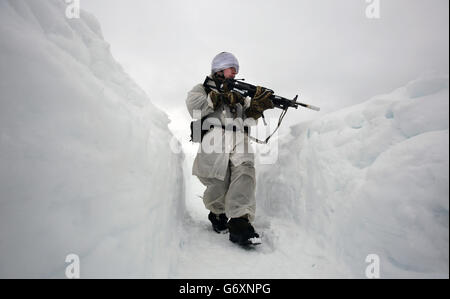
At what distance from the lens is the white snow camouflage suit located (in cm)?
251

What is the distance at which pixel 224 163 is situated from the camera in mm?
2625

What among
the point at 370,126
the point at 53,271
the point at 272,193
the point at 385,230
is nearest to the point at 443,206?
the point at 385,230

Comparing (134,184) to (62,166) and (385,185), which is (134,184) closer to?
(62,166)

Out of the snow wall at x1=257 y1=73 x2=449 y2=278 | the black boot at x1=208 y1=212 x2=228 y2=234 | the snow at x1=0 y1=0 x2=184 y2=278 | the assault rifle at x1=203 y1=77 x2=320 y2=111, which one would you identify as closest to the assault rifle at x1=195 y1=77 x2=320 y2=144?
the assault rifle at x1=203 y1=77 x2=320 y2=111

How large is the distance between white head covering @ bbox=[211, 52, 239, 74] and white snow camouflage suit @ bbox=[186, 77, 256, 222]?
1.04ft

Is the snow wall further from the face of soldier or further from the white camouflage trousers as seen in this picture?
the face of soldier

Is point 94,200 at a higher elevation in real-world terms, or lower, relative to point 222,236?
higher

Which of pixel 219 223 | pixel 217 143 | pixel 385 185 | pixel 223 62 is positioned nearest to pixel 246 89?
pixel 223 62

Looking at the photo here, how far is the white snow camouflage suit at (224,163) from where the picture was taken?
8.22 feet

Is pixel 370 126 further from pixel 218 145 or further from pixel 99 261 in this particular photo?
pixel 99 261

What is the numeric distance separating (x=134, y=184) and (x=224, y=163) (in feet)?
3.95

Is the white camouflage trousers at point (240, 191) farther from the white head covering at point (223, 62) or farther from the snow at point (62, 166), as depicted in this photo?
the white head covering at point (223, 62)

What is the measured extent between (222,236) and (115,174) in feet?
5.34

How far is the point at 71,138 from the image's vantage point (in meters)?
1.27
